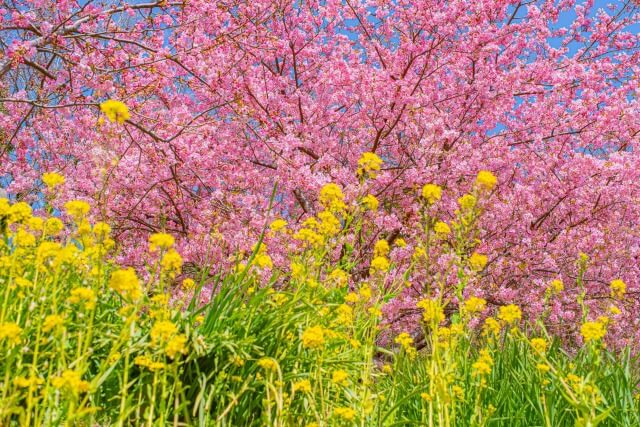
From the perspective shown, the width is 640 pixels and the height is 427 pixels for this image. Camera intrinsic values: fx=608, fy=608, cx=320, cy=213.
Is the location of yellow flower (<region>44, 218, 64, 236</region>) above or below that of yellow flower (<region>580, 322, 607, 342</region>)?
above

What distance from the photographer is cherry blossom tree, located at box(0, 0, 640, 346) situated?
29.4 feet

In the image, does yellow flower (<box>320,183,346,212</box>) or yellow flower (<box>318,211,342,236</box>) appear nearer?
yellow flower (<box>318,211,342,236</box>)

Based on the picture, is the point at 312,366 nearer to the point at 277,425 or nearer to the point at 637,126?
the point at 277,425

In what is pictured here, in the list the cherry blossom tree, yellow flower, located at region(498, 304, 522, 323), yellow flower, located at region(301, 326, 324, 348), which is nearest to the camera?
yellow flower, located at region(301, 326, 324, 348)

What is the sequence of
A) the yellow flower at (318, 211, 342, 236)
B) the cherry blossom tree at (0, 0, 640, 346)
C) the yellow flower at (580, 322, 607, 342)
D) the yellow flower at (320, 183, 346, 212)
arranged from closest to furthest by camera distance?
the yellow flower at (580, 322, 607, 342), the yellow flower at (318, 211, 342, 236), the yellow flower at (320, 183, 346, 212), the cherry blossom tree at (0, 0, 640, 346)

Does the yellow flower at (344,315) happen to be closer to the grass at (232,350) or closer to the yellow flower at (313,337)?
the grass at (232,350)

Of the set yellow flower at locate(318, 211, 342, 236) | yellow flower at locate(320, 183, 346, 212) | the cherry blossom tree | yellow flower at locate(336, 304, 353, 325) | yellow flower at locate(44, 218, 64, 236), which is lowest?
yellow flower at locate(336, 304, 353, 325)

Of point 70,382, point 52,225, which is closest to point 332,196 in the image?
point 52,225

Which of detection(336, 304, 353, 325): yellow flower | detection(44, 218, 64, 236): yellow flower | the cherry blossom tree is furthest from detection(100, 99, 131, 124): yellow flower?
the cherry blossom tree

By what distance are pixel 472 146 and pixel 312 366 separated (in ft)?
24.3

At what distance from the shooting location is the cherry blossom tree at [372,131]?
29.4 ft

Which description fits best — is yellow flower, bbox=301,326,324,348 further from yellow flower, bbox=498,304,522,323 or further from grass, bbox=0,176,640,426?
yellow flower, bbox=498,304,522,323

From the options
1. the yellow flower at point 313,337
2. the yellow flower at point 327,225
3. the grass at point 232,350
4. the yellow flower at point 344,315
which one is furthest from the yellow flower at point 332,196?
the yellow flower at point 313,337

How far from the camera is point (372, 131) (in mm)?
10109
